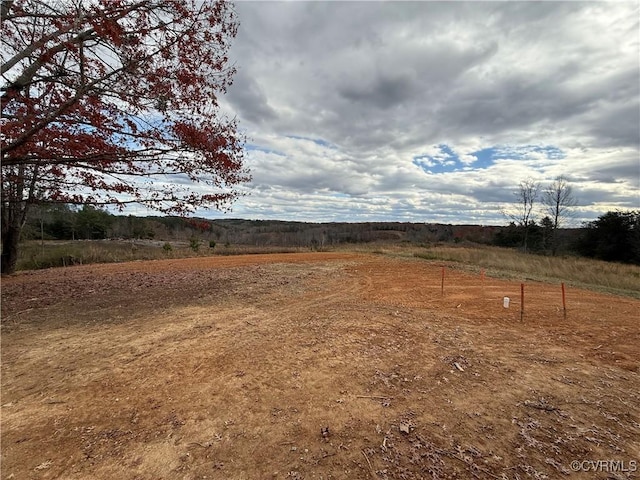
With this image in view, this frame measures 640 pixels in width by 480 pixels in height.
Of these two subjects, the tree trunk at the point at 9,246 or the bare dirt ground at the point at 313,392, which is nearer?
the bare dirt ground at the point at 313,392

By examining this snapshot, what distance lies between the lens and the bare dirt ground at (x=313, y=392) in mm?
2568

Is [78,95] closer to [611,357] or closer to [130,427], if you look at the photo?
[130,427]

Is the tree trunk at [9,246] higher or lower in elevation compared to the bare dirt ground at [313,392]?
higher

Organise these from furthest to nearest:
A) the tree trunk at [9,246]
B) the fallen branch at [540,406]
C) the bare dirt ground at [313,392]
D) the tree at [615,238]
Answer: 1. the tree at [615,238]
2. the tree trunk at [9,246]
3. the fallen branch at [540,406]
4. the bare dirt ground at [313,392]

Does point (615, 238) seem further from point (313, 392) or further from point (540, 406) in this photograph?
point (313, 392)

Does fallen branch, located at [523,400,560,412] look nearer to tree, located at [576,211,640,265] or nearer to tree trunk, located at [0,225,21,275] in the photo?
tree trunk, located at [0,225,21,275]

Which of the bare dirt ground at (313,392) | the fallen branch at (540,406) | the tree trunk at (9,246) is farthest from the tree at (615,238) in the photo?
the tree trunk at (9,246)

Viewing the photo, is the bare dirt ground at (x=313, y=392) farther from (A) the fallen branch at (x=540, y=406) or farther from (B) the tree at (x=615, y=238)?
(B) the tree at (x=615, y=238)

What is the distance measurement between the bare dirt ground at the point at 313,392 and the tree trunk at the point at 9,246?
7.83 m

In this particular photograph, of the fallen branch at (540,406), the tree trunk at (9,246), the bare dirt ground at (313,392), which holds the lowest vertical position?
the bare dirt ground at (313,392)

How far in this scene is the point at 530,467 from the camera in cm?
251

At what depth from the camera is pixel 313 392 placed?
11.7ft

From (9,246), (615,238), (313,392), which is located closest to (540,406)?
(313,392)

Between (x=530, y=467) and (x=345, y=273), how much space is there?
33.7ft
